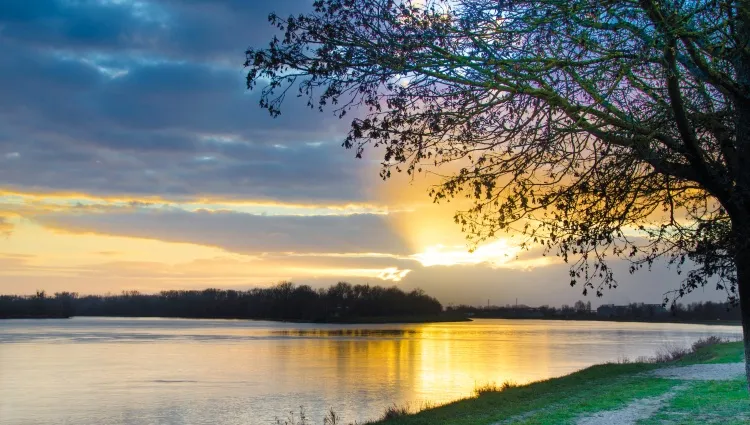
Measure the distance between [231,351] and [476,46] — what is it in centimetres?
5267

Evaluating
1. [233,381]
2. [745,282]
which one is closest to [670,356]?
[233,381]

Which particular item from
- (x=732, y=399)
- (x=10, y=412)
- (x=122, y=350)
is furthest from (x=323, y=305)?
(x=732, y=399)

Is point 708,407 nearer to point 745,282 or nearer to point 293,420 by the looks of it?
point 745,282

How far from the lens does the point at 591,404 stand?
1530 centimetres

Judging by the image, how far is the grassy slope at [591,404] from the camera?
13477 mm

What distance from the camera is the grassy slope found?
44.2 feet

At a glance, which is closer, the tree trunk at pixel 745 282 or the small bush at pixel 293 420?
the tree trunk at pixel 745 282

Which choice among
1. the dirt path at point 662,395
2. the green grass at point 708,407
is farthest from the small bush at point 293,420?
the green grass at point 708,407

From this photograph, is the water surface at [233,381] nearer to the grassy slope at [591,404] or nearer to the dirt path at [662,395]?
the grassy slope at [591,404]

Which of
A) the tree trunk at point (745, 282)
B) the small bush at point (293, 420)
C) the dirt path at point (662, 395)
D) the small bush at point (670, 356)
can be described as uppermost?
the tree trunk at point (745, 282)

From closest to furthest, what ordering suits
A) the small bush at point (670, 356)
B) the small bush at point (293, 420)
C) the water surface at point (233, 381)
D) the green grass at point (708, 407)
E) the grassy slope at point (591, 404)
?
the green grass at point (708, 407) → the grassy slope at point (591, 404) → the small bush at point (293, 420) → the water surface at point (233, 381) → the small bush at point (670, 356)

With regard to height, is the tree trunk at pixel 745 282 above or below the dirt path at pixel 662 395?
above

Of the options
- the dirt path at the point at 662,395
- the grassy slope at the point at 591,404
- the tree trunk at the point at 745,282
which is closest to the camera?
the tree trunk at the point at 745,282

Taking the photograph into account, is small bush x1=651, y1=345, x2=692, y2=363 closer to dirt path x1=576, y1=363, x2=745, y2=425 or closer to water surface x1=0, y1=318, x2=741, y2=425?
water surface x1=0, y1=318, x2=741, y2=425
